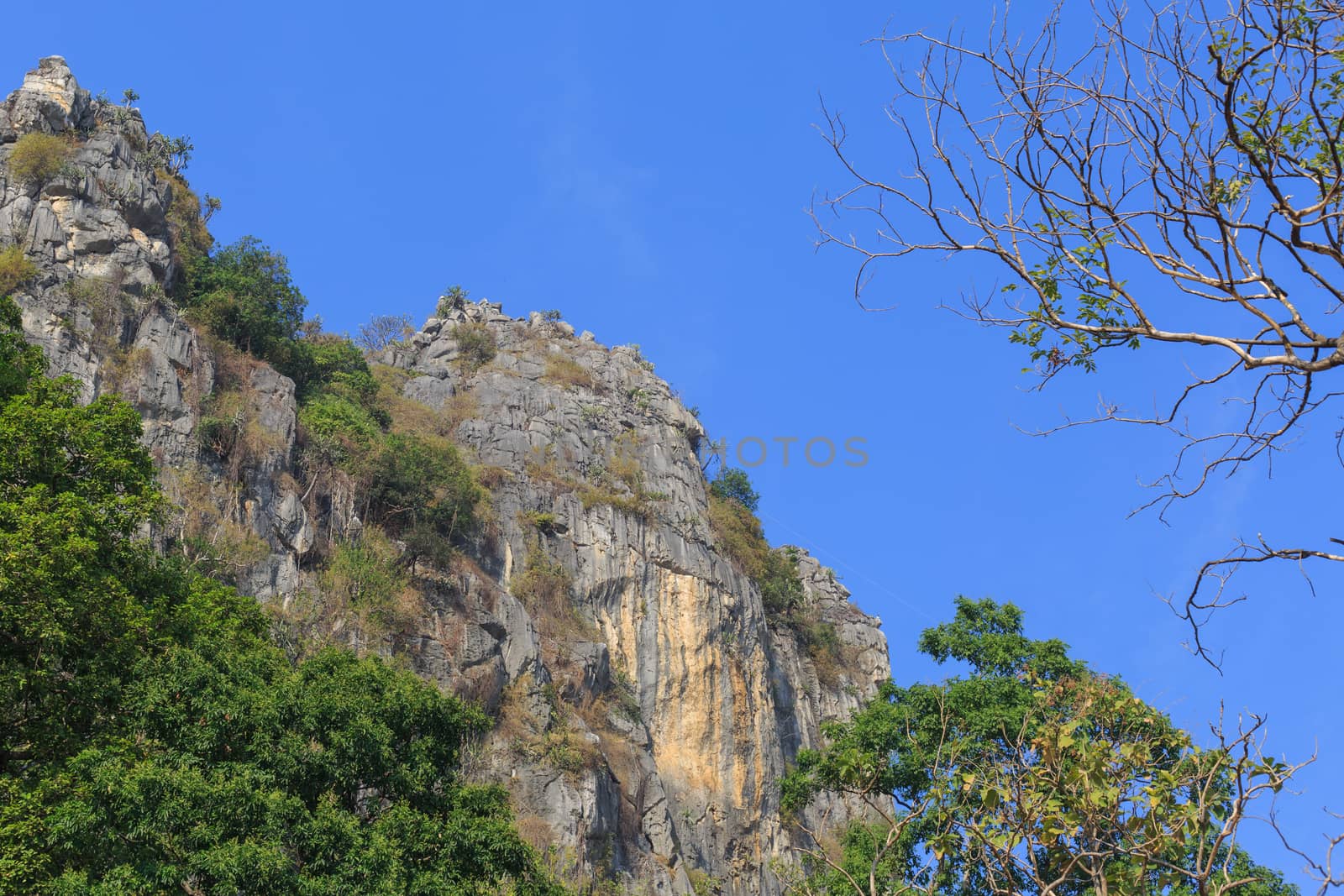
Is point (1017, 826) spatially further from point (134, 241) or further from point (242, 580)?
point (134, 241)

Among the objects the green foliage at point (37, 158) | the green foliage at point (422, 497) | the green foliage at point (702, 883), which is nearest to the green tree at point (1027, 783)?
the green foliage at point (702, 883)

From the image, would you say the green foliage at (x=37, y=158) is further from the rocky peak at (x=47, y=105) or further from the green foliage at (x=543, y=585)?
the green foliage at (x=543, y=585)

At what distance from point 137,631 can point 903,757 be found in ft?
40.0

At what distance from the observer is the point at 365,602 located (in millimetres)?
26938

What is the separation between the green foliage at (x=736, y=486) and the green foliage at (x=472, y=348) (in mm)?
7884

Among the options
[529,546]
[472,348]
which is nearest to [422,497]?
[529,546]

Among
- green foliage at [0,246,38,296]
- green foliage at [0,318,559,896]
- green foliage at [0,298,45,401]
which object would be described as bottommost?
green foliage at [0,318,559,896]

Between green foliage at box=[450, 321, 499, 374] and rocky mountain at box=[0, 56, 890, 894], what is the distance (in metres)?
0.14

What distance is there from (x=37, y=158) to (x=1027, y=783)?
1070 inches

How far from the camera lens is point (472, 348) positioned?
4200cm

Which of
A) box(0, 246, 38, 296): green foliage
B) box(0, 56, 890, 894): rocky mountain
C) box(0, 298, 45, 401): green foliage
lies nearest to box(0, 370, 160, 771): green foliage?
box(0, 298, 45, 401): green foliage

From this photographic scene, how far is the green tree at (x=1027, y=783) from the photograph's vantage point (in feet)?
27.8

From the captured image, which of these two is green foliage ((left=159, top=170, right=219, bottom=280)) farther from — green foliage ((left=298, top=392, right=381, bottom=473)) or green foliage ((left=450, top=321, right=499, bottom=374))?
green foliage ((left=450, top=321, right=499, bottom=374))

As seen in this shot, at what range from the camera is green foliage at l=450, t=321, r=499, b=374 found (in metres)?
41.5
